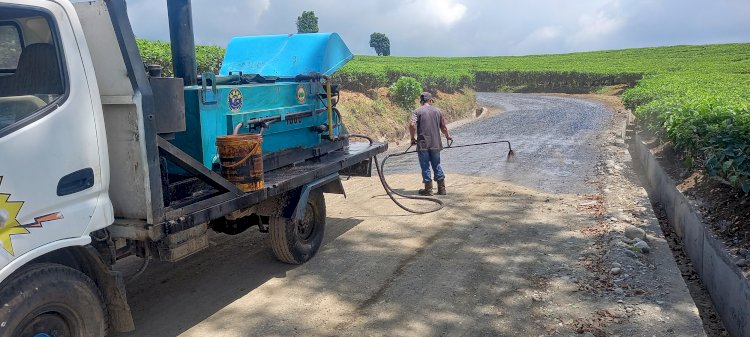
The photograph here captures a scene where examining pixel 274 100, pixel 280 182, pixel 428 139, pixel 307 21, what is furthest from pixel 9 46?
pixel 307 21

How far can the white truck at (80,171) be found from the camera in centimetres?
323

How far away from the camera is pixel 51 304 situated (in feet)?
11.0

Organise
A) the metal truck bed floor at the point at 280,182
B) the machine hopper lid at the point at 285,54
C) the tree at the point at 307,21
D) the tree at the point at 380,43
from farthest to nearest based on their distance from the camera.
Result: 1. the tree at the point at 380,43
2. the tree at the point at 307,21
3. the machine hopper lid at the point at 285,54
4. the metal truck bed floor at the point at 280,182

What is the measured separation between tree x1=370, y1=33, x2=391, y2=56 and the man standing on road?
10369cm

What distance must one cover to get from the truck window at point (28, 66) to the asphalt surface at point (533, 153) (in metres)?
7.99

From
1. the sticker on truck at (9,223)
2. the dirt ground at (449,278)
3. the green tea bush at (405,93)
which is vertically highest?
the green tea bush at (405,93)

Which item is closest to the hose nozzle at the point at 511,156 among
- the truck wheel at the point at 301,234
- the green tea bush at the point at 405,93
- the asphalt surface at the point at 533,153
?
the asphalt surface at the point at 533,153

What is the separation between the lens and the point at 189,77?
18.1ft

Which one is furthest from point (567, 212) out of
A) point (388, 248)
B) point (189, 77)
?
point (189, 77)

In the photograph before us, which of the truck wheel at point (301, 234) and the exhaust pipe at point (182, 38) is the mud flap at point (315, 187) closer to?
the truck wheel at point (301, 234)

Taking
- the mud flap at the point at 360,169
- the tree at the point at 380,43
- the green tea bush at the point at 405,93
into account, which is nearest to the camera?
the mud flap at the point at 360,169

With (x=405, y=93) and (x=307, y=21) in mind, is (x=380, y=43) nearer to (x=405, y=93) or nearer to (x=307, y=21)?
(x=307, y=21)

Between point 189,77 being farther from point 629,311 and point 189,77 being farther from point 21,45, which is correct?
point 629,311

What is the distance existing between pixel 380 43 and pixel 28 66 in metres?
111
